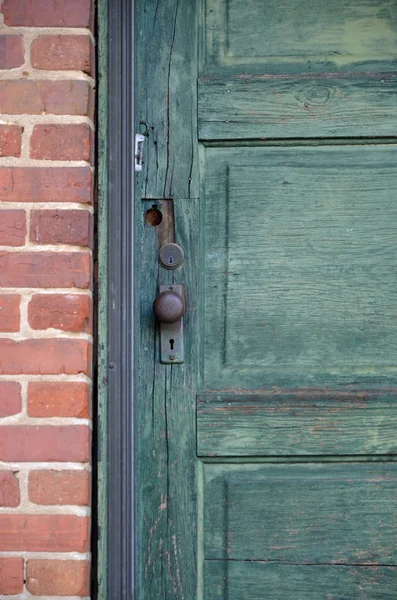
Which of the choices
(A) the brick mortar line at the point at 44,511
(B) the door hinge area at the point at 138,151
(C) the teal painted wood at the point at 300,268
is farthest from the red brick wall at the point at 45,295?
(C) the teal painted wood at the point at 300,268

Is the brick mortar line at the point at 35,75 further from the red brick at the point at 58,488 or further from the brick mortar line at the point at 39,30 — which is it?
the red brick at the point at 58,488

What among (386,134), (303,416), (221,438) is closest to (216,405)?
(221,438)

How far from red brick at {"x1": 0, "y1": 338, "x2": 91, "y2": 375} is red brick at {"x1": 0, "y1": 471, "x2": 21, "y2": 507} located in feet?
0.82

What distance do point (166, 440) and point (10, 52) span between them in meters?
1.09

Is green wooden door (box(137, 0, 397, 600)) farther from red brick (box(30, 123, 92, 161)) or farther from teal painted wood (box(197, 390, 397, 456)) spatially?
red brick (box(30, 123, 92, 161))

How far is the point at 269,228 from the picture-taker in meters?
2.09

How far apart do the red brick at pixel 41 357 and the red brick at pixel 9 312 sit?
35 mm

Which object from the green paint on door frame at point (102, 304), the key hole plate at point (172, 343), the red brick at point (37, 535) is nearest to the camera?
the red brick at point (37, 535)

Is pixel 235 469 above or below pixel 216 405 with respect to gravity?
below

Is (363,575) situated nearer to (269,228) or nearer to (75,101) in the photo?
(269,228)

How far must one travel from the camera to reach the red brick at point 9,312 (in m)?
1.89

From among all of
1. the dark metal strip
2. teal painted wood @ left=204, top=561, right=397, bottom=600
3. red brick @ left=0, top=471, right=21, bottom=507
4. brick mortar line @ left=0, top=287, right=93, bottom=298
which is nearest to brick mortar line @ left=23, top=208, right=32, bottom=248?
brick mortar line @ left=0, top=287, right=93, bottom=298

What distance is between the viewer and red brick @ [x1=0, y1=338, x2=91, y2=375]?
1.89 m

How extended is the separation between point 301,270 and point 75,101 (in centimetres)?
74
